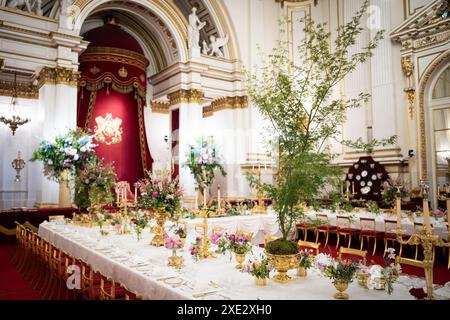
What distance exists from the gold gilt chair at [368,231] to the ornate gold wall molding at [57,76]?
26.8ft

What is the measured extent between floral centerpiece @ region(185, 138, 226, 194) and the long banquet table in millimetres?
6817

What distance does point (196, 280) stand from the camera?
308 centimetres

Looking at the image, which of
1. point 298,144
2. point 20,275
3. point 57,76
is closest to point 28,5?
point 57,76

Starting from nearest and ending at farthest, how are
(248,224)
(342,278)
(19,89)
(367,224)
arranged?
(342,278), (367,224), (248,224), (19,89)

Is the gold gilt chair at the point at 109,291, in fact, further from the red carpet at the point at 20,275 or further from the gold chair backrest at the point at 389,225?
the gold chair backrest at the point at 389,225

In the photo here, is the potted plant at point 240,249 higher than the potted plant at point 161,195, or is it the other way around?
the potted plant at point 161,195

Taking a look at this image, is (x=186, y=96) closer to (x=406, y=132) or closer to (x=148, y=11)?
(x=148, y=11)

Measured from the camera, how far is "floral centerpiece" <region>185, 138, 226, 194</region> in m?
11.6

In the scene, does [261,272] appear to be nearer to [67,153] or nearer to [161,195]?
[161,195]

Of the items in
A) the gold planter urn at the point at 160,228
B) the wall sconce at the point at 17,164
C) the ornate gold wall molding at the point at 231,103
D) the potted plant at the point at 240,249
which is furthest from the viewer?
the ornate gold wall molding at the point at 231,103

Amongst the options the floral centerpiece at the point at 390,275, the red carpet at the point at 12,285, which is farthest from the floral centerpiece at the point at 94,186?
the floral centerpiece at the point at 390,275

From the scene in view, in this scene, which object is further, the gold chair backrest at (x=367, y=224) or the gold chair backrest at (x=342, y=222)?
the gold chair backrest at (x=342, y=222)

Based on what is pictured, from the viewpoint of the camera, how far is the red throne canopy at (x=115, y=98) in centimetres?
1177

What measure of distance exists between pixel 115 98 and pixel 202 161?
384 cm
